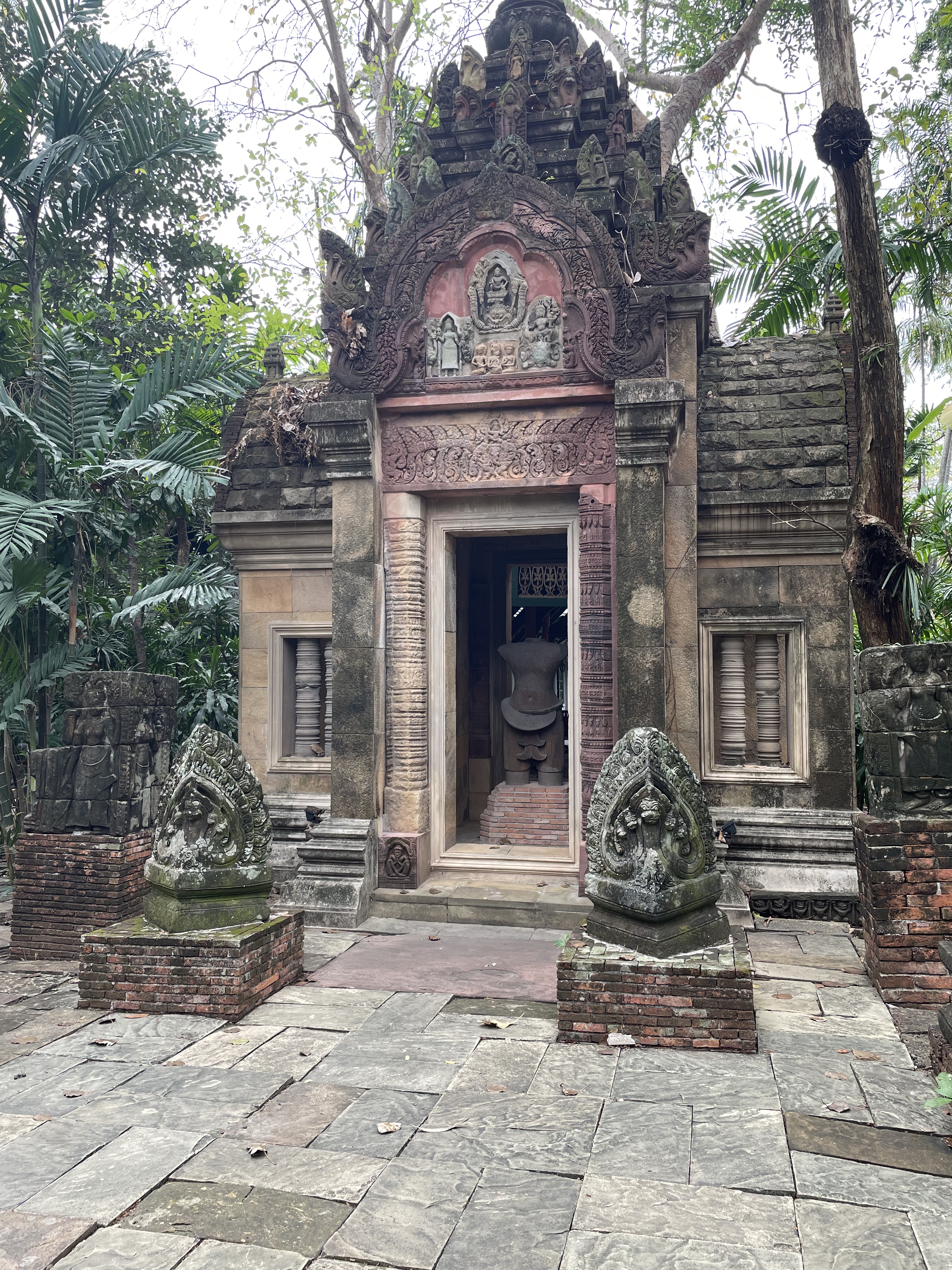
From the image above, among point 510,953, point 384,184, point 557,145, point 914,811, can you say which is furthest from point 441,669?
point 384,184

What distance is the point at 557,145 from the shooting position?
29.0 feet

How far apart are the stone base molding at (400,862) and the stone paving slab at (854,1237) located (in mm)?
5061

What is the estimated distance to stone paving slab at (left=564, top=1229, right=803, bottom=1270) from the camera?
3275mm

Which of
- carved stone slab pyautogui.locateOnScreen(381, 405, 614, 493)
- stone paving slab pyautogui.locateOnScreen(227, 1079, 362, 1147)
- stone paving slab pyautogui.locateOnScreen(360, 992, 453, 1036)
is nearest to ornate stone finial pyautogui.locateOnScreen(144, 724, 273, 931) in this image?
stone paving slab pyautogui.locateOnScreen(360, 992, 453, 1036)

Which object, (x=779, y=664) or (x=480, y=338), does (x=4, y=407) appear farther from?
(x=779, y=664)

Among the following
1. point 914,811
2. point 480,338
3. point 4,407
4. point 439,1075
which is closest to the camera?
point 439,1075

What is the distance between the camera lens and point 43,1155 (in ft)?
13.5

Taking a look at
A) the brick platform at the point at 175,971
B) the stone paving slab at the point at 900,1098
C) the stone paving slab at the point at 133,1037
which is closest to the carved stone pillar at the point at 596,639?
the brick platform at the point at 175,971

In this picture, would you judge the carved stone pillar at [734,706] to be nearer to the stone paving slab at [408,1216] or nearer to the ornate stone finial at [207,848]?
the ornate stone finial at [207,848]

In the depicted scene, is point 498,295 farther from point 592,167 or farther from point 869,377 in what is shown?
point 869,377

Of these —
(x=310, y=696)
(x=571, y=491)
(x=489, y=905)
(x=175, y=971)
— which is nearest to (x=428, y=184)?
(x=571, y=491)

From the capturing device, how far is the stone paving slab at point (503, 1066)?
4.84m

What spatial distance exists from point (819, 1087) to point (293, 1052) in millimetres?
2747

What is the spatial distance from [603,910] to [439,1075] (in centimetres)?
140
